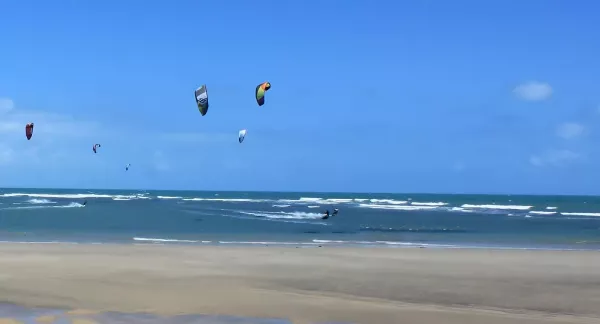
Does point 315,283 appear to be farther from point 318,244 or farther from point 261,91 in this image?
point 318,244

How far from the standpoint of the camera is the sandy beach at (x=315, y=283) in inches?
332

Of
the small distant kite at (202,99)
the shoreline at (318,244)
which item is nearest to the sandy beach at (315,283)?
the shoreline at (318,244)

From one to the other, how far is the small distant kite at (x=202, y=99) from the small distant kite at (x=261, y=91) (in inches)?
38.5

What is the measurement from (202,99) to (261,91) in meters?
1.29

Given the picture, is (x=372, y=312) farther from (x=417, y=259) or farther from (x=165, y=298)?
(x=417, y=259)

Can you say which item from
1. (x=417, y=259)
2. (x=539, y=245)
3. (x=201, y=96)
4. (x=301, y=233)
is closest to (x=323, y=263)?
(x=417, y=259)

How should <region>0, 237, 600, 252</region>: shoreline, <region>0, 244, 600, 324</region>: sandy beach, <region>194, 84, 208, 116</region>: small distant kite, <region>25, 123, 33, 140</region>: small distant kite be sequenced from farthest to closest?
<region>0, 237, 600, 252</region>: shoreline → <region>25, 123, 33, 140</region>: small distant kite → <region>194, 84, 208, 116</region>: small distant kite → <region>0, 244, 600, 324</region>: sandy beach

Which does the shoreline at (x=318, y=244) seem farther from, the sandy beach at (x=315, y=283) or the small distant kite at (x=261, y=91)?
the small distant kite at (x=261, y=91)

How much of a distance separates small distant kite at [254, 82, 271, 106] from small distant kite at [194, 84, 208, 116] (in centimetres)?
98

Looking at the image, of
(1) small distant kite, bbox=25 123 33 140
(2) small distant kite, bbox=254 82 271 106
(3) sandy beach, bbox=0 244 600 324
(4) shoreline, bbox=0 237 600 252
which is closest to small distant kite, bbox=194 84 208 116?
(2) small distant kite, bbox=254 82 271 106

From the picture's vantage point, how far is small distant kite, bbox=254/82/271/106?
1319cm

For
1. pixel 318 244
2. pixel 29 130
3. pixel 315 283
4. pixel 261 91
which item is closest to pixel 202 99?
pixel 261 91

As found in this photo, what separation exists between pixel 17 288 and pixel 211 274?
10.4ft

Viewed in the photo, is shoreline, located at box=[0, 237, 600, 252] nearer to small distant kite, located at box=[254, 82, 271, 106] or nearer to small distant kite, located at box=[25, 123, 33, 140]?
small distant kite, located at box=[25, 123, 33, 140]
